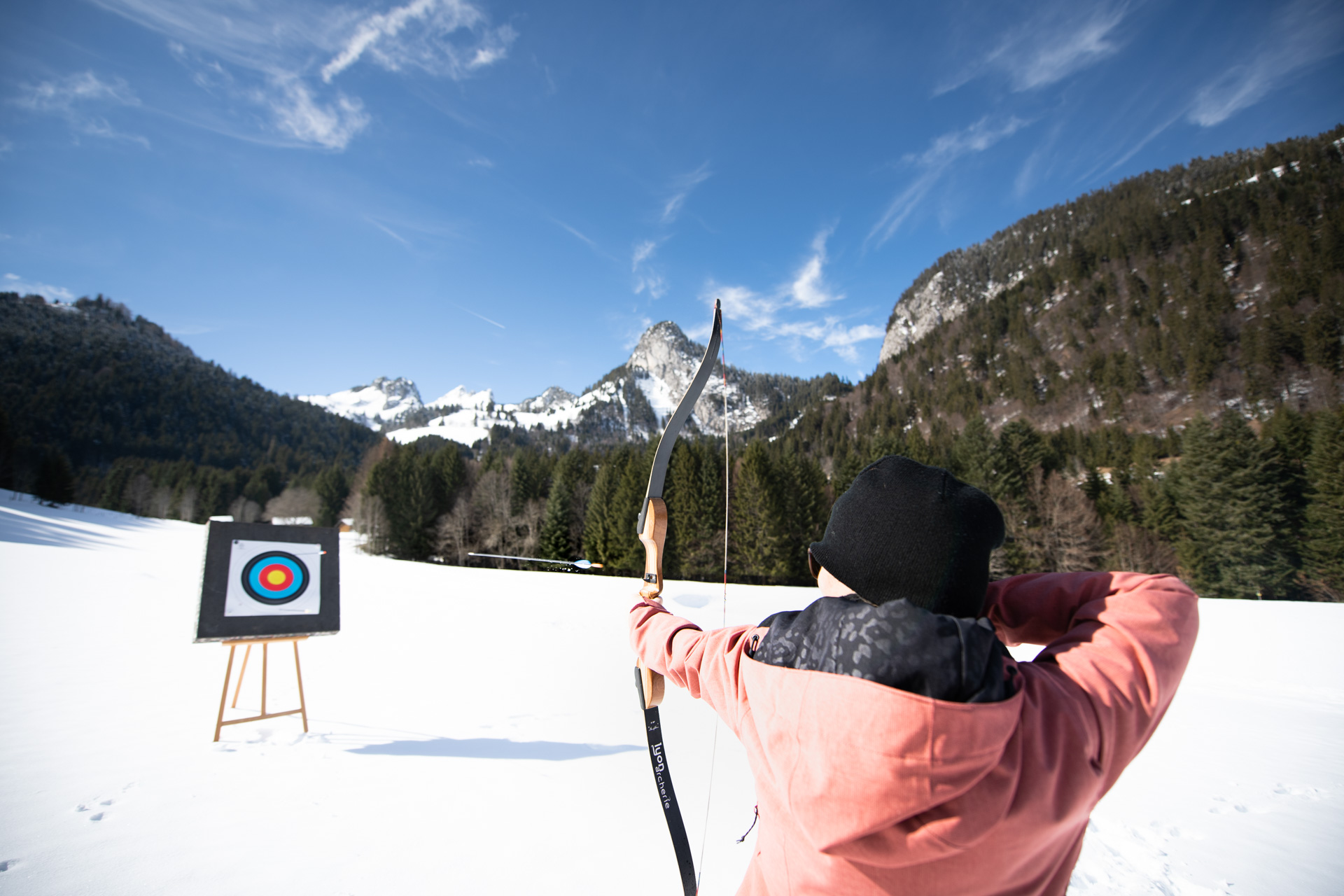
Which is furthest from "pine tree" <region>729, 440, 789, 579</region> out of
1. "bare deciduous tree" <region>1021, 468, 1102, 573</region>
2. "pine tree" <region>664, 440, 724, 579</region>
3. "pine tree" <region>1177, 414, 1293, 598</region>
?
"pine tree" <region>1177, 414, 1293, 598</region>

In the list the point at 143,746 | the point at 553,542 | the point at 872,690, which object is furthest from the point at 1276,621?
the point at 553,542

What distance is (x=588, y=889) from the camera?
8.50 ft

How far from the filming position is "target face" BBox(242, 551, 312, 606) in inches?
175

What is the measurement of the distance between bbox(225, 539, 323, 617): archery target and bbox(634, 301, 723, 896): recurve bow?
4067 millimetres

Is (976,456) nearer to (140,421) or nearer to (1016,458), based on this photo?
(1016,458)

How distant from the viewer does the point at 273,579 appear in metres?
4.55

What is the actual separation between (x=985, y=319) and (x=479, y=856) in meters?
86.2

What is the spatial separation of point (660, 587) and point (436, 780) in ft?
9.64

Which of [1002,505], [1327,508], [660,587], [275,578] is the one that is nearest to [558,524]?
[1002,505]

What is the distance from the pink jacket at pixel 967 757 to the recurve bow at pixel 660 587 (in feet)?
2.38

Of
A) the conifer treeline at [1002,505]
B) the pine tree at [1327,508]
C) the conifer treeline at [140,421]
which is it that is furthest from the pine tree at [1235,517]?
the conifer treeline at [140,421]

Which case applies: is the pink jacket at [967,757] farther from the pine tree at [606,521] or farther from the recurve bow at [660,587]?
the pine tree at [606,521]

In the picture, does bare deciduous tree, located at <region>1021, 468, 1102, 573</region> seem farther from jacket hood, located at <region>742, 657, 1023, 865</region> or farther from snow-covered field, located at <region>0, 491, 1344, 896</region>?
jacket hood, located at <region>742, 657, 1023, 865</region>

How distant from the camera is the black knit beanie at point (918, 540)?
870mm
